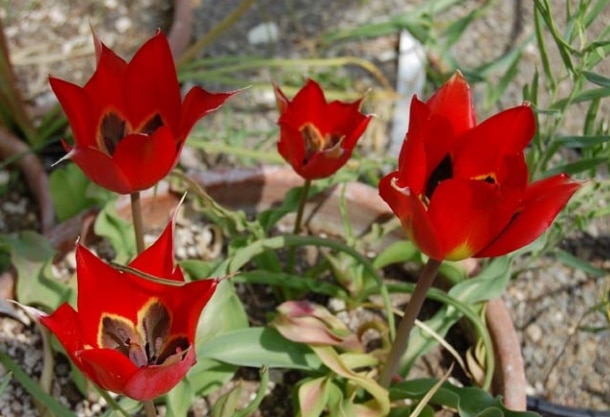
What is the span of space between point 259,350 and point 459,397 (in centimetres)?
28

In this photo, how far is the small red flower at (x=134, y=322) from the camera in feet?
2.99

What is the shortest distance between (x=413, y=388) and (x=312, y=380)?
14 centimetres

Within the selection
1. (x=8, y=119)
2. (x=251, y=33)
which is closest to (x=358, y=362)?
(x=8, y=119)

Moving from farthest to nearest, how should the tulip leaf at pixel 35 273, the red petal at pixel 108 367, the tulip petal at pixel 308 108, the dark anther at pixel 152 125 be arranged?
the tulip leaf at pixel 35 273
the tulip petal at pixel 308 108
the dark anther at pixel 152 125
the red petal at pixel 108 367

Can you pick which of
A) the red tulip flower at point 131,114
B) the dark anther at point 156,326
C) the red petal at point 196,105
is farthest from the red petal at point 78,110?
the dark anther at point 156,326

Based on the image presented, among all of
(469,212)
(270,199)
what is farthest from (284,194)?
(469,212)

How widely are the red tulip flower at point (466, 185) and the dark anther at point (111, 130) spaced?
38cm

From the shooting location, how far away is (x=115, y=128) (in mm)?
1209

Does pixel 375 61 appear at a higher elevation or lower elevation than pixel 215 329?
higher

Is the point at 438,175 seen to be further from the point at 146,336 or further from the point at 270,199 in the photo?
the point at 270,199

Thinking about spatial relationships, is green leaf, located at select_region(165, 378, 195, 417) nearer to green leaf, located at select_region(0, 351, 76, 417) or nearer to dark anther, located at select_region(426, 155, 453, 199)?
green leaf, located at select_region(0, 351, 76, 417)

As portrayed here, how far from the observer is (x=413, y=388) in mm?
1337

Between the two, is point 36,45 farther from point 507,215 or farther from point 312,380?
point 507,215

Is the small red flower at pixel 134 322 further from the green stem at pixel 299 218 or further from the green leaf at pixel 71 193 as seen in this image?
the green leaf at pixel 71 193
